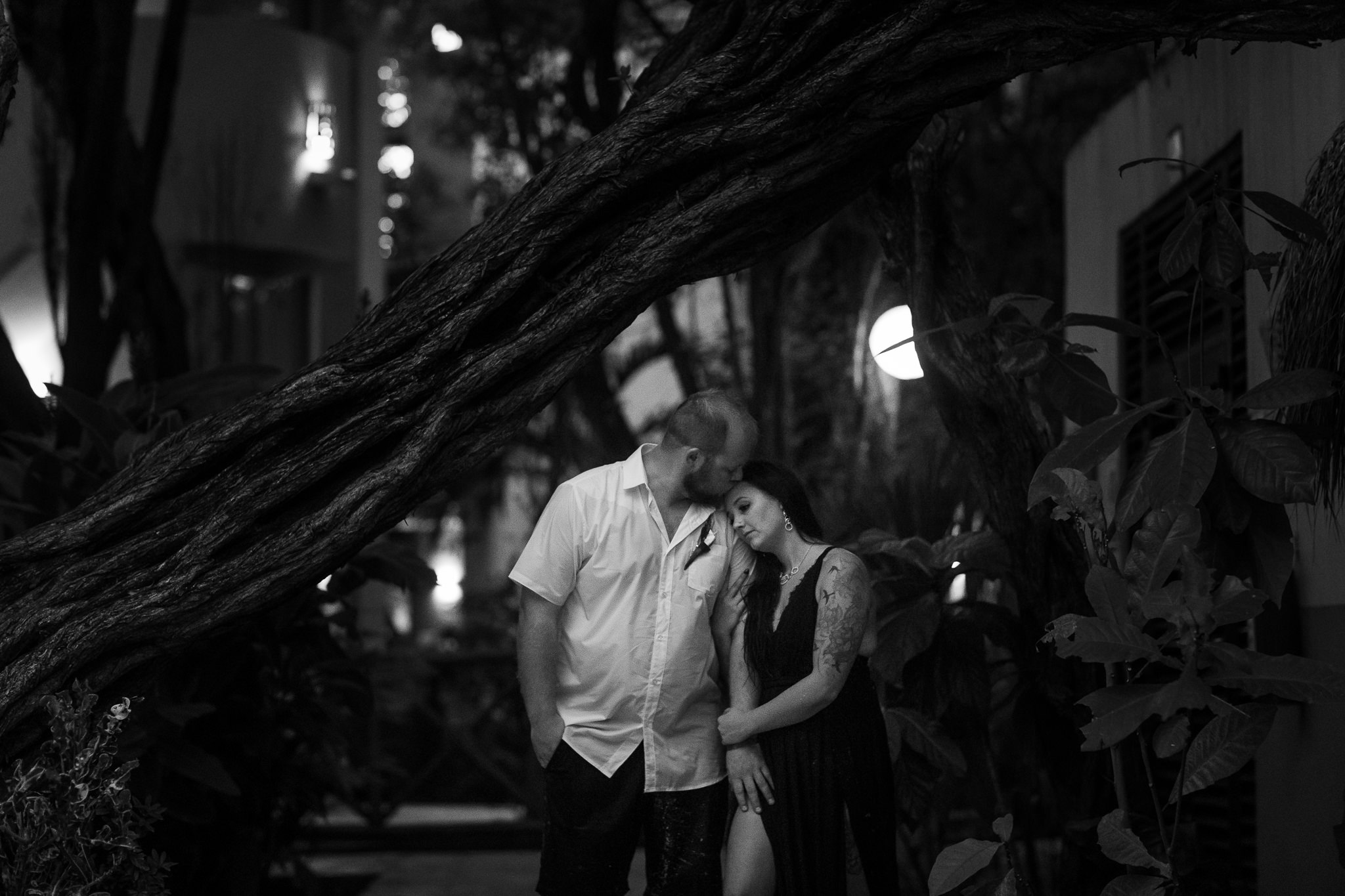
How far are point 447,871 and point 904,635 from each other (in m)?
4.58

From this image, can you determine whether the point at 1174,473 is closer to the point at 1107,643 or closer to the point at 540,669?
the point at 1107,643

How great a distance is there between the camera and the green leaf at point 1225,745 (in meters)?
3.62

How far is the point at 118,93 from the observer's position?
7145 mm

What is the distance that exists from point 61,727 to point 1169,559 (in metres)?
2.57

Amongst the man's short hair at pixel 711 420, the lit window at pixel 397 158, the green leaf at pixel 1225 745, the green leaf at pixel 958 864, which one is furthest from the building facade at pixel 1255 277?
the lit window at pixel 397 158

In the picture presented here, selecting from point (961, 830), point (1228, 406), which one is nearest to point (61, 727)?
point (1228, 406)

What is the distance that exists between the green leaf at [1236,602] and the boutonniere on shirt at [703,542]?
54.8 inches

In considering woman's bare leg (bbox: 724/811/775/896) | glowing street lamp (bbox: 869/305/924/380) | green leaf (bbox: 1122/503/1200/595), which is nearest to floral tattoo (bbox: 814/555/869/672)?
woman's bare leg (bbox: 724/811/775/896)

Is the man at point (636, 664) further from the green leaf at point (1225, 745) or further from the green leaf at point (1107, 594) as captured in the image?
the green leaf at point (1225, 745)

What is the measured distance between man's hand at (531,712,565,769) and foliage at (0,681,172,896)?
3.47ft

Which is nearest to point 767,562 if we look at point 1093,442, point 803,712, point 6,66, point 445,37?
point 803,712

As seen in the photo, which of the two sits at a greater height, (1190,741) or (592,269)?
(592,269)

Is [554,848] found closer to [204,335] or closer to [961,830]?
[961,830]

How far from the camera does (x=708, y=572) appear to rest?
14.3ft
